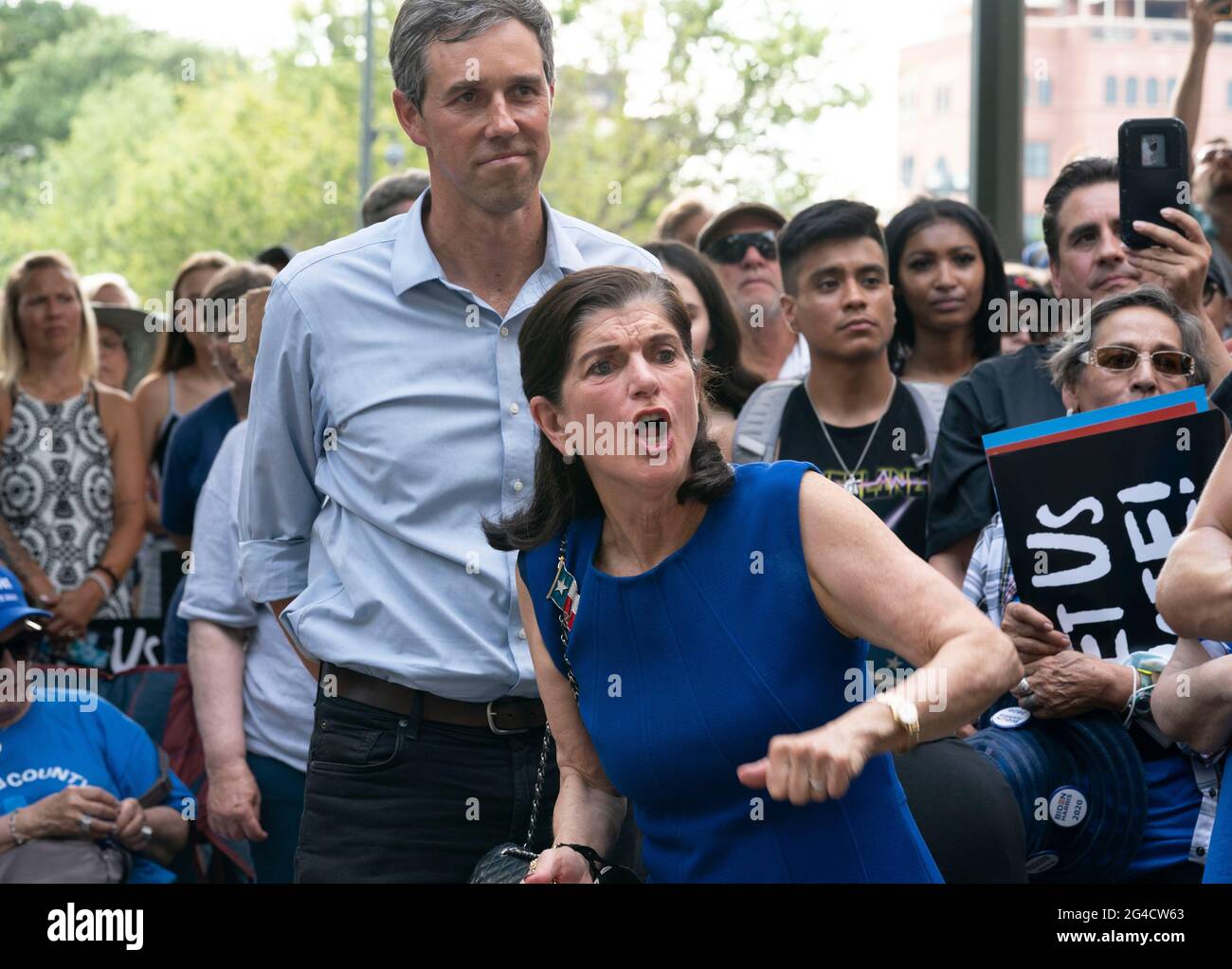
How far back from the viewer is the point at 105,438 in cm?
643

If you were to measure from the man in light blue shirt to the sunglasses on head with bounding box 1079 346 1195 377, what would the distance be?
137 cm

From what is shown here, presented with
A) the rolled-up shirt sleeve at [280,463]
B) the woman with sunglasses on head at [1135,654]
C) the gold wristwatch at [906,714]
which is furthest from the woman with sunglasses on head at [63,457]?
the gold wristwatch at [906,714]

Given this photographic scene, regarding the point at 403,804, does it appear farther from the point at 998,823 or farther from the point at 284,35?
the point at 284,35

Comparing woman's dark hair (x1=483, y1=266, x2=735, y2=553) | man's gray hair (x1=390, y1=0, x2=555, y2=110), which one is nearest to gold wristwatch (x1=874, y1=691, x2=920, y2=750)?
woman's dark hair (x1=483, y1=266, x2=735, y2=553)

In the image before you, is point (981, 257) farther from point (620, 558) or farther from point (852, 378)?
→ point (620, 558)

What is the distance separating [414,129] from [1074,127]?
25787 millimetres

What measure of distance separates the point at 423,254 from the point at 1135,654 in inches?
71.2

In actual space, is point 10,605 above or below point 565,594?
below

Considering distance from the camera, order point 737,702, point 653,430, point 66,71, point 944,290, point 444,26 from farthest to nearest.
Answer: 1. point 66,71
2. point 944,290
3. point 444,26
4. point 653,430
5. point 737,702

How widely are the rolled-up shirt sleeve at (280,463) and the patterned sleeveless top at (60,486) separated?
2.93m

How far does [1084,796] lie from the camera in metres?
3.65

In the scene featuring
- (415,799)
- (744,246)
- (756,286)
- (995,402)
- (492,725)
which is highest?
(744,246)

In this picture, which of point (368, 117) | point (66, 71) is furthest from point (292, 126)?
point (66, 71)

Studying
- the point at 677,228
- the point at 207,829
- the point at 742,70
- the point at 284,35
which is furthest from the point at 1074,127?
the point at 207,829
